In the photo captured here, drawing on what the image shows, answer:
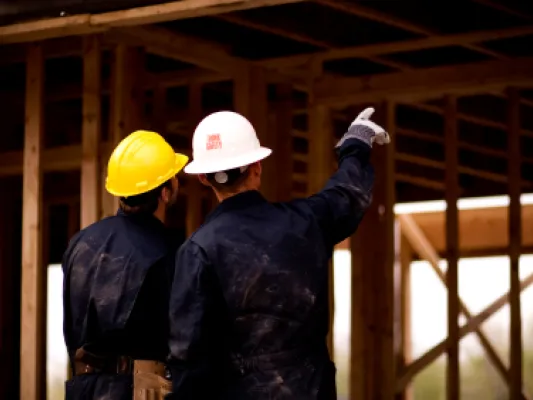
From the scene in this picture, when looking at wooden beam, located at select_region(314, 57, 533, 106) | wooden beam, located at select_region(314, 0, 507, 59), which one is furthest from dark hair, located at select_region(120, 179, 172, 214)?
wooden beam, located at select_region(314, 57, 533, 106)

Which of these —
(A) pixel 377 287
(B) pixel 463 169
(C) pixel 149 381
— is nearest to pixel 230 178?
(C) pixel 149 381

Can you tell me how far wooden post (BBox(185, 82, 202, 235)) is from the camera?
738 centimetres

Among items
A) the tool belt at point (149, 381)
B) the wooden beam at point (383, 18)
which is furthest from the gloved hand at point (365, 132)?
the wooden beam at point (383, 18)

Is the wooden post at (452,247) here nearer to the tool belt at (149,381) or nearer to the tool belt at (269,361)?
the tool belt at (149,381)

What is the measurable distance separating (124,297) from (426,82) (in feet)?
10.9

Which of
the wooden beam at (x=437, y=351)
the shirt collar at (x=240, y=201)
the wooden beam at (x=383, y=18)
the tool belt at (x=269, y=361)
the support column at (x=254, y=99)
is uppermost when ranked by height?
the wooden beam at (x=383, y=18)

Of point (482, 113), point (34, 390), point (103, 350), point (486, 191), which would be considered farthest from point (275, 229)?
point (486, 191)

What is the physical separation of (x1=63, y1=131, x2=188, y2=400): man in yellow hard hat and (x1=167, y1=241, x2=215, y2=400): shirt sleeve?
58cm

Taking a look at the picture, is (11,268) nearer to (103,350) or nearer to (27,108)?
(27,108)

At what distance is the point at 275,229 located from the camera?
3748mm

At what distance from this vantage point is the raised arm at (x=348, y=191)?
384 cm

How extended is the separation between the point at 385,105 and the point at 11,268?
11.2ft

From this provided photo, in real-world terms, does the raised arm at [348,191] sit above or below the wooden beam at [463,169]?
below

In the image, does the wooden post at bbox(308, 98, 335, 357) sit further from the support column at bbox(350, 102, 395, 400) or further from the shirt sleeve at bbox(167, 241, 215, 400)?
the shirt sleeve at bbox(167, 241, 215, 400)
